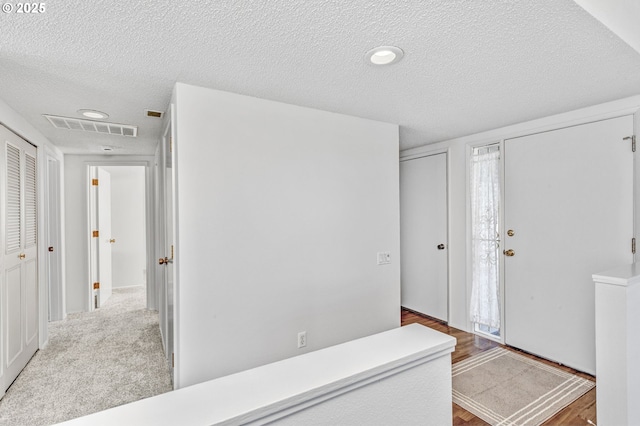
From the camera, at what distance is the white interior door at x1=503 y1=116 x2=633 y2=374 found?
2457 mm

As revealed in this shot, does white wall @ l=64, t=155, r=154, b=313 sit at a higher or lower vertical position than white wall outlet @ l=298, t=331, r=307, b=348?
higher

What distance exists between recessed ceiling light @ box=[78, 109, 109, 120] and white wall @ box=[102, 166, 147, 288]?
338 centimetres

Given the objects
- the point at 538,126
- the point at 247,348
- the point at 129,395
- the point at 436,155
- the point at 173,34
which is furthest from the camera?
the point at 436,155

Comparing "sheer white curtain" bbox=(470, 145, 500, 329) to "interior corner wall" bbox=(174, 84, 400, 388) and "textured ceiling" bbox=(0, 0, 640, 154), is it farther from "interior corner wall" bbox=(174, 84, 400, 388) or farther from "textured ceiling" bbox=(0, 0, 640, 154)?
"interior corner wall" bbox=(174, 84, 400, 388)

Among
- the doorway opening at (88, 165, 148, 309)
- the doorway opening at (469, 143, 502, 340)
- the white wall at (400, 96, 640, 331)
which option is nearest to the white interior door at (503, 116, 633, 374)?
the doorway opening at (469, 143, 502, 340)

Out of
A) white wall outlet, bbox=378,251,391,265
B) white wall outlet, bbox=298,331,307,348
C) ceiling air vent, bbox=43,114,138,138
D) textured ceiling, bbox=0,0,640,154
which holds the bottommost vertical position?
white wall outlet, bbox=298,331,307,348

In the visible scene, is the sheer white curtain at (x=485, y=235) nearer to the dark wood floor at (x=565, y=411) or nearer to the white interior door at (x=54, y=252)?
the dark wood floor at (x=565, y=411)

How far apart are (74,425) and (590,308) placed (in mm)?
3251

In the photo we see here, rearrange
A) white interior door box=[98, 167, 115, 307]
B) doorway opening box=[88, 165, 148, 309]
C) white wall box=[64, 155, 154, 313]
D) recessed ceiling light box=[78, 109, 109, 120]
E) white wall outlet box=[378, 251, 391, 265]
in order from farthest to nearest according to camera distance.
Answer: doorway opening box=[88, 165, 148, 309], white interior door box=[98, 167, 115, 307], white wall box=[64, 155, 154, 313], white wall outlet box=[378, 251, 391, 265], recessed ceiling light box=[78, 109, 109, 120]

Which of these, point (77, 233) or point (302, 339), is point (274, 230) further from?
point (77, 233)

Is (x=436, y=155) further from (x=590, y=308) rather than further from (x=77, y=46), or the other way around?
(x=77, y=46)

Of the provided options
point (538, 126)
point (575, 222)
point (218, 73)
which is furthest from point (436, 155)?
point (218, 73)

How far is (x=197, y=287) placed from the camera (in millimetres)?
2027

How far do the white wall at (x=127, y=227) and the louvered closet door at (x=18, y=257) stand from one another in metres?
2.88
